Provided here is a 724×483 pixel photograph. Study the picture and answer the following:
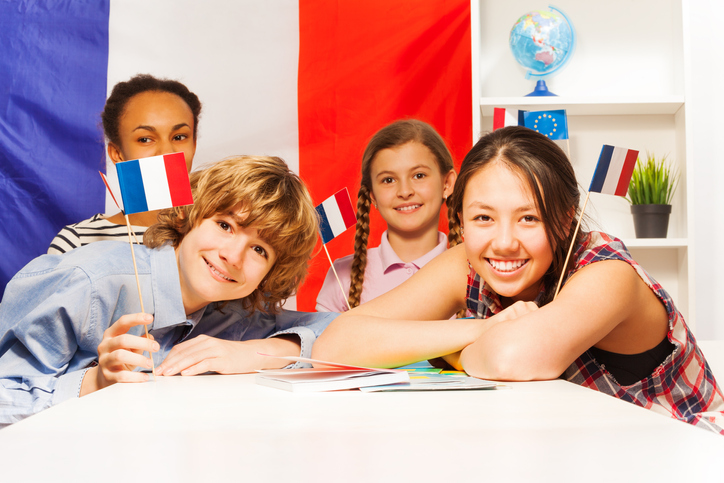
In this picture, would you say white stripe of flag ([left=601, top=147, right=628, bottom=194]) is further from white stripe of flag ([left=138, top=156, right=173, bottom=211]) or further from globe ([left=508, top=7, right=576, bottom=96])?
globe ([left=508, top=7, right=576, bottom=96])

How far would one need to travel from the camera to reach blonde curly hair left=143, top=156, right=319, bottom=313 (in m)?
1.35

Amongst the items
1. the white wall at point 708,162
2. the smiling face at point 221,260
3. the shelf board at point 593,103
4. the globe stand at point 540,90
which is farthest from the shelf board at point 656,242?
the smiling face at point 221,260

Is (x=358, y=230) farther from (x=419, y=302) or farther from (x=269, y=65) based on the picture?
(x=419, y=302)

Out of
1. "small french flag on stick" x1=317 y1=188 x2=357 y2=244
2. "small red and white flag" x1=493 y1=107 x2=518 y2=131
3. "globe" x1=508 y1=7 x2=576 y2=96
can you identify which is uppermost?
"globe" x1=508 y1=7 x2=576 y2=96

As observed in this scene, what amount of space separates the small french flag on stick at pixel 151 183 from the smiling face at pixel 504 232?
50cm

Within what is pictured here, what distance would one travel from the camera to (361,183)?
2.16 meters

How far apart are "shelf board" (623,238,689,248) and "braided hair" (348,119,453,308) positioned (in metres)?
0.69

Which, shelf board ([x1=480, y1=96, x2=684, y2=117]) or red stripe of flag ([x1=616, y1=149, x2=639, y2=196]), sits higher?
shelf board ([x1=480, y1=96, x2=684, y2=117])

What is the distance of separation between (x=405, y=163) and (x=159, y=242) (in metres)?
0.95

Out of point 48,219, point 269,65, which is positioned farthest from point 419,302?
point 48,219

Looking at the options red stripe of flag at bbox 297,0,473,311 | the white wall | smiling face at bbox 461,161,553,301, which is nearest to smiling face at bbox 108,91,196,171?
red stripe of flag at bbox 297,0,473,311

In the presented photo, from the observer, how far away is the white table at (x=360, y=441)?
13.9 inches

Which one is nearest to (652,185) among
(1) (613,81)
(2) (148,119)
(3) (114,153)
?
(1) (613,81)

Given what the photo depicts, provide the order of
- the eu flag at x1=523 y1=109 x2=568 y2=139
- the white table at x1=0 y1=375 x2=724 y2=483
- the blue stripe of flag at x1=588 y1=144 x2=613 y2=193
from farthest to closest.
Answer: the eu flag at x1=523 y1=109 x2=568 y2=139
the blue stripe of flag at x1=588 y1=144 x2=613 y2=193
the white table at x1=0 y1=375 x2=724 y2=483
